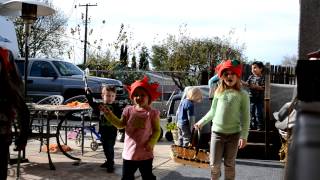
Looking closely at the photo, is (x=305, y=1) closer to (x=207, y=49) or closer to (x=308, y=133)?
(x=308, y=133)

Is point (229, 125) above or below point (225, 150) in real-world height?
above

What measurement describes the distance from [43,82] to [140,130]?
11.2 meters

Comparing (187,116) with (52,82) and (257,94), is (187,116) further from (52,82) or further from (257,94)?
(52,82)

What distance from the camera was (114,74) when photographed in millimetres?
20469

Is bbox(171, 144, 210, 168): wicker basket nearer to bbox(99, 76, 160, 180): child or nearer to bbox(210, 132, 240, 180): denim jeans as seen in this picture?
bbox(210, 132, 240, 180): denim jeans

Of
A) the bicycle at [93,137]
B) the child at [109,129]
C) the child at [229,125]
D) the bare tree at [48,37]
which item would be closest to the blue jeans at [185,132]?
the bicycle at [93,137]

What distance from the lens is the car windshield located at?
15.7 m

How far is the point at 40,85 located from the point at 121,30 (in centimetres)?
1718

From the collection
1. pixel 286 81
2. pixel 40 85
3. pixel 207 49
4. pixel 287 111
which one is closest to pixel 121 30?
pixel 207 49

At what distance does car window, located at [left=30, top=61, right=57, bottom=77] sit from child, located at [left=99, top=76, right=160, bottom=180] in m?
10.9

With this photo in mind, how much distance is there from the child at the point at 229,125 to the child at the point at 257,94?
13.7 ft

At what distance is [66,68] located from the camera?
15891 mm

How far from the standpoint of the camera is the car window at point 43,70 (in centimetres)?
1557

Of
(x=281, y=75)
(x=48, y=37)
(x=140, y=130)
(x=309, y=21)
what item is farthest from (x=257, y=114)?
(x=48, y=37)
